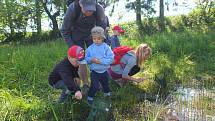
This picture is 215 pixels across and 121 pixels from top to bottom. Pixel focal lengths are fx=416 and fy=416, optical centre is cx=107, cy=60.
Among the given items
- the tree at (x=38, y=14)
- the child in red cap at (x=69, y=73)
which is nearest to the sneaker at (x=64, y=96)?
the child in red cap at (x=69, y=73)

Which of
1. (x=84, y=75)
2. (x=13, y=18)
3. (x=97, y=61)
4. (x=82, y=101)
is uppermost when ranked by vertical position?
(x=13, y=18)

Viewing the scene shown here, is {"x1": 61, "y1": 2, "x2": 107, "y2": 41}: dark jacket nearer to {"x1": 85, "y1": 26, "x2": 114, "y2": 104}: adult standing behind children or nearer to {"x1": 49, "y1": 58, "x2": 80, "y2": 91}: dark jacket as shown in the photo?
{"x1": 85, "y1": 26, "x2": 114, "y2": 104}: adult standing behind children

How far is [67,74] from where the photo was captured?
4859mm

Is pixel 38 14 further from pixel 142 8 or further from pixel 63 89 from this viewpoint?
pixel 63 89

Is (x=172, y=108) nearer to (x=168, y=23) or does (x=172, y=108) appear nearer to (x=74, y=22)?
(x=74, y=22)

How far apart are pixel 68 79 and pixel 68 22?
1093 mm

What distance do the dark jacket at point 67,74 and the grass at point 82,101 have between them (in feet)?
0.94

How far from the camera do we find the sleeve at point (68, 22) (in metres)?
5.54

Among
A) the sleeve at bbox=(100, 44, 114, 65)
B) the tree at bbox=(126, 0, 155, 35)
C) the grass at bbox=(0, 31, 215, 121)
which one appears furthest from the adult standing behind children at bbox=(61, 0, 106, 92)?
the tree at bbox=(126, 0, 155, 35)

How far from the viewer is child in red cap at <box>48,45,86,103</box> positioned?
15.6 feet

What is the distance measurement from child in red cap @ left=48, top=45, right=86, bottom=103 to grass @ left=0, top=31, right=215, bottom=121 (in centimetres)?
22

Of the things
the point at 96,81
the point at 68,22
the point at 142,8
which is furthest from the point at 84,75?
the point at 142,8

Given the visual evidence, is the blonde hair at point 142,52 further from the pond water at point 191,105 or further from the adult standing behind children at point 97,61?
the adult standing behind children at point 97,61

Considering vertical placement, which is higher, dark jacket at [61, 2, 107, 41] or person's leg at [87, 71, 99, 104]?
dark jacket at [61, 2, 107, 41]
